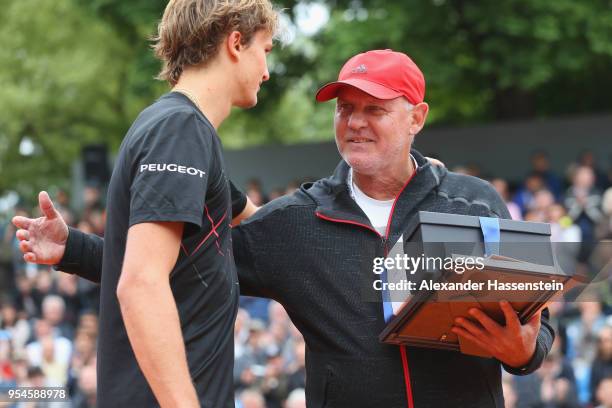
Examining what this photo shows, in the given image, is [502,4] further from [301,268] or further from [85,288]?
[301,268]

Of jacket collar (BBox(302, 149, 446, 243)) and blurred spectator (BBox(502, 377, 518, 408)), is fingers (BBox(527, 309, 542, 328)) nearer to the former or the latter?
jacket collar (BBox(302, 149, 446, 243))

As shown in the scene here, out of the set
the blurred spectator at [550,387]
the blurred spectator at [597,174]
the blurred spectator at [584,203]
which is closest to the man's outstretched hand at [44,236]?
the blurred spectator at [550,387]

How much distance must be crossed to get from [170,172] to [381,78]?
1.31 meters

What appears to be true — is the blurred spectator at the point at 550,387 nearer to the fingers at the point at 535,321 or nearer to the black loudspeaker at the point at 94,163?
the fingers at the point at 535,321

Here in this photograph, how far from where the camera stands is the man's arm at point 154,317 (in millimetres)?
2736

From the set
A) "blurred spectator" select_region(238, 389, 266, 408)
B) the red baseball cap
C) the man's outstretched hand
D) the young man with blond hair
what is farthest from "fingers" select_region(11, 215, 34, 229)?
"blurred spectator" select_region(238, 389, 266, 408)

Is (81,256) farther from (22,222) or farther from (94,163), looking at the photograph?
(94,163)

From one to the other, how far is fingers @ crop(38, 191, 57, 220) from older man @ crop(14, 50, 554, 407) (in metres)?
0.13

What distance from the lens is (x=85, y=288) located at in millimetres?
13695

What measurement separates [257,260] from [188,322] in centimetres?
92

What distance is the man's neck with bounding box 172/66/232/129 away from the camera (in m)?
3.12

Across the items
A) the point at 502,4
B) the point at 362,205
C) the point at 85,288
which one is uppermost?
the point at 502,4

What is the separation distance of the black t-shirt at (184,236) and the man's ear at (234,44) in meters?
0.23

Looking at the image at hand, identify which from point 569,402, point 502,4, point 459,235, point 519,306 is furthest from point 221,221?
point 502,4
